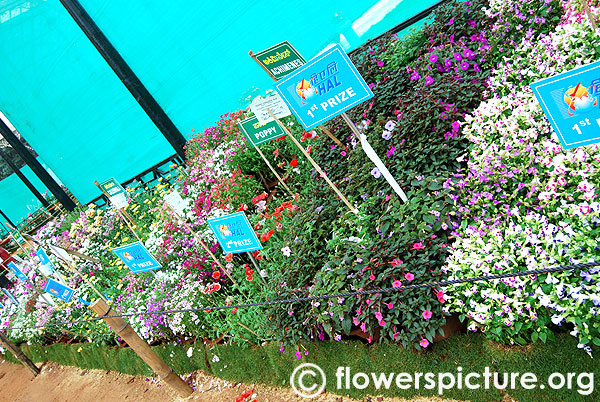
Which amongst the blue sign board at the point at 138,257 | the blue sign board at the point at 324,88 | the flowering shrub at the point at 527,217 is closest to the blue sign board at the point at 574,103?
the flowering shrub at the point at 527,217

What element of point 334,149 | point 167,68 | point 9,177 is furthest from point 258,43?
point 9,177

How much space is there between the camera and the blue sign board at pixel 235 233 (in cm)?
348

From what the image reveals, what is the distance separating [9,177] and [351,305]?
69.6ft

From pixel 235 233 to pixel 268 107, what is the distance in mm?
1322

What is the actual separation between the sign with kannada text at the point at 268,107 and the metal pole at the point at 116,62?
4748 millimetres

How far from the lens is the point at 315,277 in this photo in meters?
3.21

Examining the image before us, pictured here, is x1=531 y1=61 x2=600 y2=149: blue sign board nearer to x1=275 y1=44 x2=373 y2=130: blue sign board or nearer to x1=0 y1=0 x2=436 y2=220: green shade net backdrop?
x1=275 y1=44 x2=373 y2=130: blue sign board

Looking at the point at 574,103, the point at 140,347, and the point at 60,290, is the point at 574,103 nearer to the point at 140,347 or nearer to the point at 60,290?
the point at 140,347

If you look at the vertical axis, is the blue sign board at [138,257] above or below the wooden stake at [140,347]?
above

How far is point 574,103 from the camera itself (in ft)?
5.73

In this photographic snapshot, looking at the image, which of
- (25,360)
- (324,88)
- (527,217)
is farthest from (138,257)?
(25,360)

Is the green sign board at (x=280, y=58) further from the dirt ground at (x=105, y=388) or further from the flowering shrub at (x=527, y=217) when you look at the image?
the dirt ground at (x=105, y=388)

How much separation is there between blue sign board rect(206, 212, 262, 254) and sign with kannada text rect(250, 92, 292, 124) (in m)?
1.16

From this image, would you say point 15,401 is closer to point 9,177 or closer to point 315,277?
point 315,277
